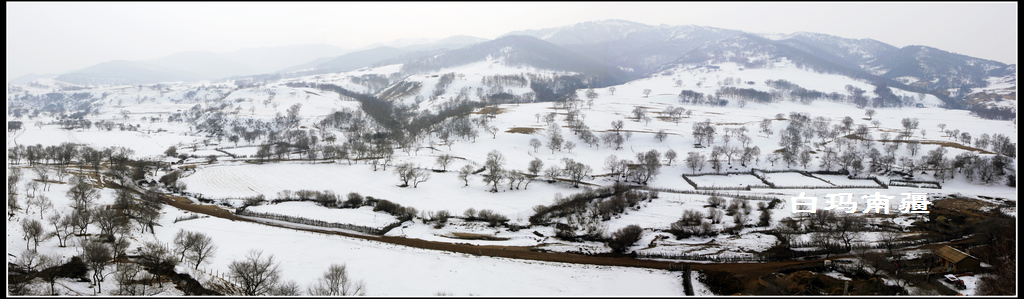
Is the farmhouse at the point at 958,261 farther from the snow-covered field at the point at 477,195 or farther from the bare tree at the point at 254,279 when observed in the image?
the bare tree at the point at 254,279

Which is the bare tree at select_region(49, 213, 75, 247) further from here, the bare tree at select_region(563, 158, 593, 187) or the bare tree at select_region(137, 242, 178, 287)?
the bare tree at select_region(563, 158, 593, 187)

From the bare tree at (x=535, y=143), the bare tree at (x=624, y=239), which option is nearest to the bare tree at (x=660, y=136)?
the bare tree at (x=535, y=143)

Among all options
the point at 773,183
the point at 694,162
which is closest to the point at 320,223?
the point at 694,162

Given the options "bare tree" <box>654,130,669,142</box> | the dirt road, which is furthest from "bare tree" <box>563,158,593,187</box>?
"bare tree" <box>654,130,669,142</box>

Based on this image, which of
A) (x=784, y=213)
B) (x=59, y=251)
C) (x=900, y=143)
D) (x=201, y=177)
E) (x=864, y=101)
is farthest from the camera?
(x=864, y=101)

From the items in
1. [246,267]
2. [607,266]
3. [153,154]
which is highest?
[153,154]

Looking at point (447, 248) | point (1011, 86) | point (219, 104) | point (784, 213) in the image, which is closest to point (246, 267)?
point (447, 248)

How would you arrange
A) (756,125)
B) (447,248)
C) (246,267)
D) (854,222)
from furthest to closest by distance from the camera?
(756,125) < (854,222) < (447,248) < (246,267)

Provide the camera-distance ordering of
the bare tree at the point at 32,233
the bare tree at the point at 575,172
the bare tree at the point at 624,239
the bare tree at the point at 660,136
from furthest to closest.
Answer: the bare tree at the point at 660,136, the bare tree at the point at 575,172, the bare tree at the point at 624,239, the bare tree at the point at 32,233

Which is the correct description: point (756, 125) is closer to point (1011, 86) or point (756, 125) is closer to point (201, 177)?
point (201, 177)

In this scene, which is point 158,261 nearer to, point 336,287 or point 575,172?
point 336,287

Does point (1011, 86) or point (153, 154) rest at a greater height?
point (1011, 86)
